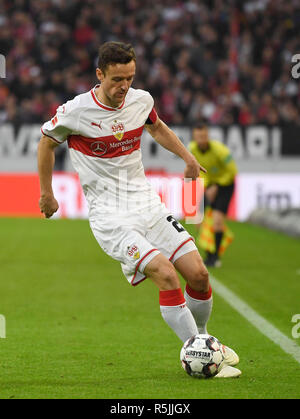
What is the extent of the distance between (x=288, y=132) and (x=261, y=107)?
1757 mm

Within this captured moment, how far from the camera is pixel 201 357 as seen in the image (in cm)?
526

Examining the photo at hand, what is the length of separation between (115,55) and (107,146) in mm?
601

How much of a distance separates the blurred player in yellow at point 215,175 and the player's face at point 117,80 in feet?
19.6

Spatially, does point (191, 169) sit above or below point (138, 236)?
above

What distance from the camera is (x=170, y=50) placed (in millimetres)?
23219

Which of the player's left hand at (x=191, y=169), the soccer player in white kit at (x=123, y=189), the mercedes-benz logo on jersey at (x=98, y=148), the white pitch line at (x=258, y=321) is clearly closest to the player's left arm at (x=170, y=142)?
the player's left hand at (x=191, y=169)

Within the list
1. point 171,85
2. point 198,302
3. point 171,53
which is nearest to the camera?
point 198,302

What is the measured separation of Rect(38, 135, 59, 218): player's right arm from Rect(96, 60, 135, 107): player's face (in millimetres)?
490

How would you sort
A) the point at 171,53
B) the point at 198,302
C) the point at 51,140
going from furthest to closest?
the point at 171,53 → the point at 198,302 → the point at 51,140

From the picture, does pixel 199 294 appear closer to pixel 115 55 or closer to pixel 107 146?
pixel 107 146

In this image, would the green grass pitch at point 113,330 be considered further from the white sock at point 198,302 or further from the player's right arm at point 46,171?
the player's right arm at point 46,171

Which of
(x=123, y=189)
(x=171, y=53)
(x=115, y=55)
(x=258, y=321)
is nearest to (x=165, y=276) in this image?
(x=123, y=189)

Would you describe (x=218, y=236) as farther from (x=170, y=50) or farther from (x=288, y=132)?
(x=170, y=50)

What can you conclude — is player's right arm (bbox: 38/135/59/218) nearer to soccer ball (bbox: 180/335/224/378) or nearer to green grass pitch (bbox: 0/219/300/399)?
green grass pitch (bbox: 0/219/300/399)
